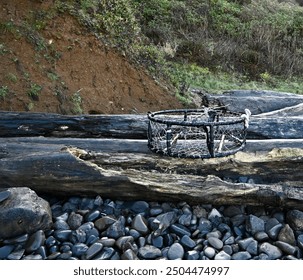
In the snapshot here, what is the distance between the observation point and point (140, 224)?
286 centimetres

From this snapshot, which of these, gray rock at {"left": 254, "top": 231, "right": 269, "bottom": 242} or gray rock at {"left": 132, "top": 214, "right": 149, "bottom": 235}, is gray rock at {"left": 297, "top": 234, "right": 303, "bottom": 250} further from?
gray rock at {"left": 132, "top": 214, "right": 149, "bottom": 235}

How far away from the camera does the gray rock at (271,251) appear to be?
262 cm

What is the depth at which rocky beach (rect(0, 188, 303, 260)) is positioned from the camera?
261cm

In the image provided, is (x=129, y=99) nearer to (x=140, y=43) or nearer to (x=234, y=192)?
(x=140, y=43)

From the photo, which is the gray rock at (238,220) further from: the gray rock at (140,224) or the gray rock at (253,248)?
the gray rock at (140,224)

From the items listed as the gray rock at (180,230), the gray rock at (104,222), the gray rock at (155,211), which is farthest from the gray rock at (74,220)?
the gray rock at (180,230)

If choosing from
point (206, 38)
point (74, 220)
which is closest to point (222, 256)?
point (74, 220)

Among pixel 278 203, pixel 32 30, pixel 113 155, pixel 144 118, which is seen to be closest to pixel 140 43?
pixel 32 30

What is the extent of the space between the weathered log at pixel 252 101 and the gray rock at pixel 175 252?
4.74 meters

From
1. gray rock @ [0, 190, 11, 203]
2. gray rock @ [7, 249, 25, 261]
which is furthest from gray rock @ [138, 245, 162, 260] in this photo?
gray rock @ [0, 190, 11, 203]

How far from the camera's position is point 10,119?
14.5 ft

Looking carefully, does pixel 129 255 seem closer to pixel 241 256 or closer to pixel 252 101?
pixel 241 256

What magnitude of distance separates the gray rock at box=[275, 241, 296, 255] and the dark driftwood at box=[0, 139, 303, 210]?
373mm

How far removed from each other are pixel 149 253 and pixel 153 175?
69 cm
